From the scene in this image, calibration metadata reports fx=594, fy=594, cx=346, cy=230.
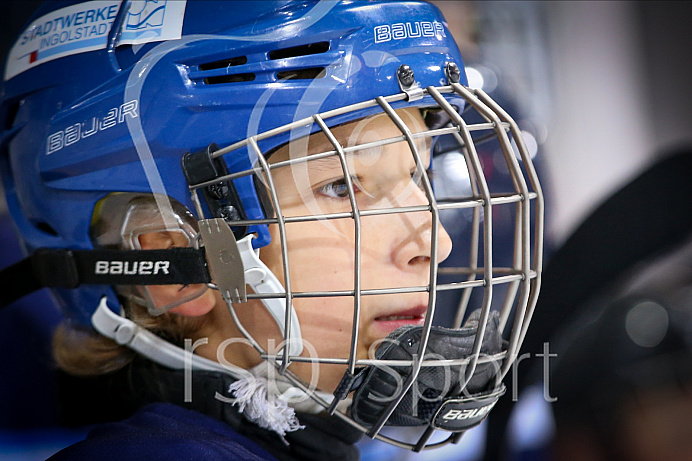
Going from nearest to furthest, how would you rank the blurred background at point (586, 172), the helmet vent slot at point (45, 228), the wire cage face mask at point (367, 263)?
the wire cage face mask at point (367, 263), the helmet vent slot at point (45, 228), the blurred background at point (586, 172)

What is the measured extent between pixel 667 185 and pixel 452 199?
608mm

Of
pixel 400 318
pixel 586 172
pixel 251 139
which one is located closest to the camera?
pixel 251 139

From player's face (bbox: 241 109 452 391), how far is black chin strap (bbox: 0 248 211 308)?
88 millimetres

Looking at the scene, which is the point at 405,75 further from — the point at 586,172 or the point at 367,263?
the point at 586,172

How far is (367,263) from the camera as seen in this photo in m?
0.73

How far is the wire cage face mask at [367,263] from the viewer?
672 millimetres

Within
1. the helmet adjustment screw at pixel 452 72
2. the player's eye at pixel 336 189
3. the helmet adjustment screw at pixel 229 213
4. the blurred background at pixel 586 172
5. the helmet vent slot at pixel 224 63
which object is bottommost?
the blurred background at pixel 586 172

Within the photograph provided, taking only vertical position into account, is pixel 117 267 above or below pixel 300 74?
below

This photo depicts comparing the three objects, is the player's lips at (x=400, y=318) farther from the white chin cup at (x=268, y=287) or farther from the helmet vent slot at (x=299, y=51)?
the helmet vent slot at (x=299, y=51)

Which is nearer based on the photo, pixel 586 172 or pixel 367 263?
pixel 367 263

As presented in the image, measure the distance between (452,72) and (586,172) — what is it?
28.8 inches

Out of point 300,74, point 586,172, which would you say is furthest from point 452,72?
point 586,172

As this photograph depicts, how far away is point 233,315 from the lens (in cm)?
70

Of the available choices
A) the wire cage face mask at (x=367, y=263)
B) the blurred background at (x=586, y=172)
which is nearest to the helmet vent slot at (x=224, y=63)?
the wire cage face mask at (x=367, y=263)
